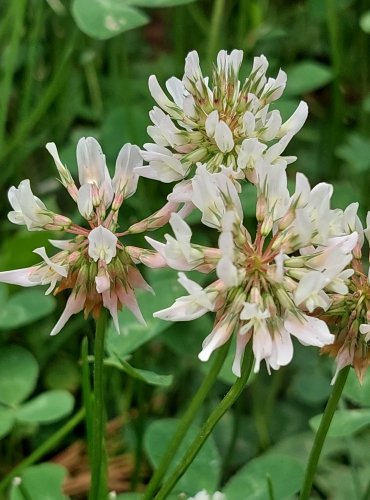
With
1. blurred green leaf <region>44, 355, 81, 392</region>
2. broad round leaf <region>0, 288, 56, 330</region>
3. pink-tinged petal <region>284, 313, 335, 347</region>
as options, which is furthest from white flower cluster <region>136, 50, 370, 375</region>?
blurred green leaf <region>44, 355, 81, 392</region>

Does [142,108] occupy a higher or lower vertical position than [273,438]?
higher

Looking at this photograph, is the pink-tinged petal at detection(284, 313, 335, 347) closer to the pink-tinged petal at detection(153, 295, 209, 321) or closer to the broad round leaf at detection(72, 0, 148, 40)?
the pink-tinged petal at detection(153, 295, 209, 321)

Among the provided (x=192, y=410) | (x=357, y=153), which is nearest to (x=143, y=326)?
(x=192, y=410)

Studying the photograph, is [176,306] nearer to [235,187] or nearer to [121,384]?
[235,187]

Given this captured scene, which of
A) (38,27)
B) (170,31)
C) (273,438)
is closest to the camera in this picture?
(273,438)

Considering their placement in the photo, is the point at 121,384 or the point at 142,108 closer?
the point at 121,384

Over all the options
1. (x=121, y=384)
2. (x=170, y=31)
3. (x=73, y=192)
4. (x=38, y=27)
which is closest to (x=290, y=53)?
(x=170, y=31)

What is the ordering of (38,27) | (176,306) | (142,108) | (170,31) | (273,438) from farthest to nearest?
(170,31) → (142,108) → (38,27) → (273,438) → (176,306)
